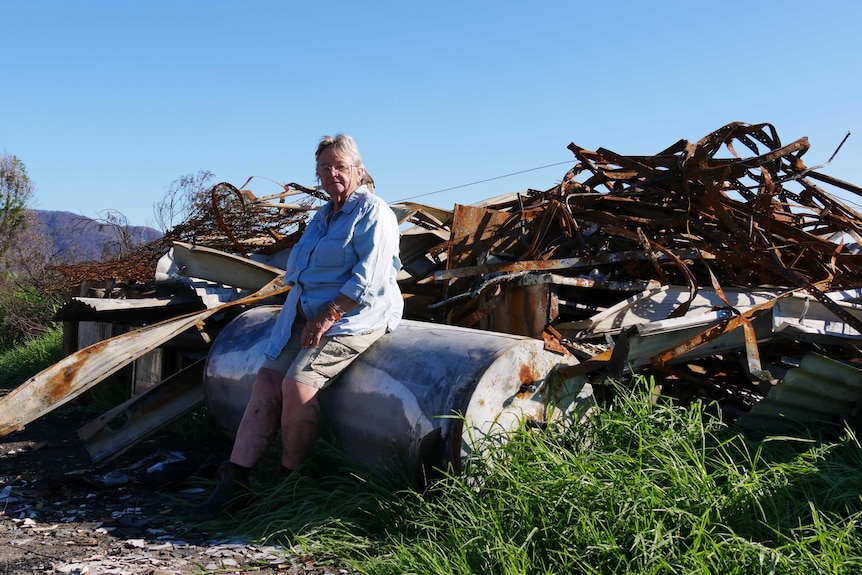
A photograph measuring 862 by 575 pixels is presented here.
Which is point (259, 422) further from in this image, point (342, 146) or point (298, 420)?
point (342, 146)

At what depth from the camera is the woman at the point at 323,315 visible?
362 cm

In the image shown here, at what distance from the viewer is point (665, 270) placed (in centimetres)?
483

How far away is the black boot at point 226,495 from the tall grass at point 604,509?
0.14m

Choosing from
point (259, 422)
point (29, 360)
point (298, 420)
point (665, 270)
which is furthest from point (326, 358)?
point (29, 360)

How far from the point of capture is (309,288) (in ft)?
12.5

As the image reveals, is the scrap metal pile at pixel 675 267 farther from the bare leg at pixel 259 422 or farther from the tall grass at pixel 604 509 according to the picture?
the bare leg at pixel 259 422

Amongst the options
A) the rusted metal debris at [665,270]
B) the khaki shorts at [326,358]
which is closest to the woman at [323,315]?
the khaki shorts at [326,358]

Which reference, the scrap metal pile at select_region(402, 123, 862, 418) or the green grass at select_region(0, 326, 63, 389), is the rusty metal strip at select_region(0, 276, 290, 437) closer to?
the scrap metal pile at select_region(402, 123, 862, 418)

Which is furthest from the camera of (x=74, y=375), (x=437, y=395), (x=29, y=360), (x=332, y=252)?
(x=29, y=360)

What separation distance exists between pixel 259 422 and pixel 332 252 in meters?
0.90

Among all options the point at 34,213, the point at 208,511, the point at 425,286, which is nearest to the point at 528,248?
the point at 425,286

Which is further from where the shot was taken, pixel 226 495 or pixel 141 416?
pixel 141 416

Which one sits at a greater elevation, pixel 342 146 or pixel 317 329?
pixel 342 146

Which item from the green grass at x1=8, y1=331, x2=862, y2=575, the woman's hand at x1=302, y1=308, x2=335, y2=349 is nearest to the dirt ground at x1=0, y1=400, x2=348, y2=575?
the green grass at x1=8, y1=331, x2=862, y2=575
